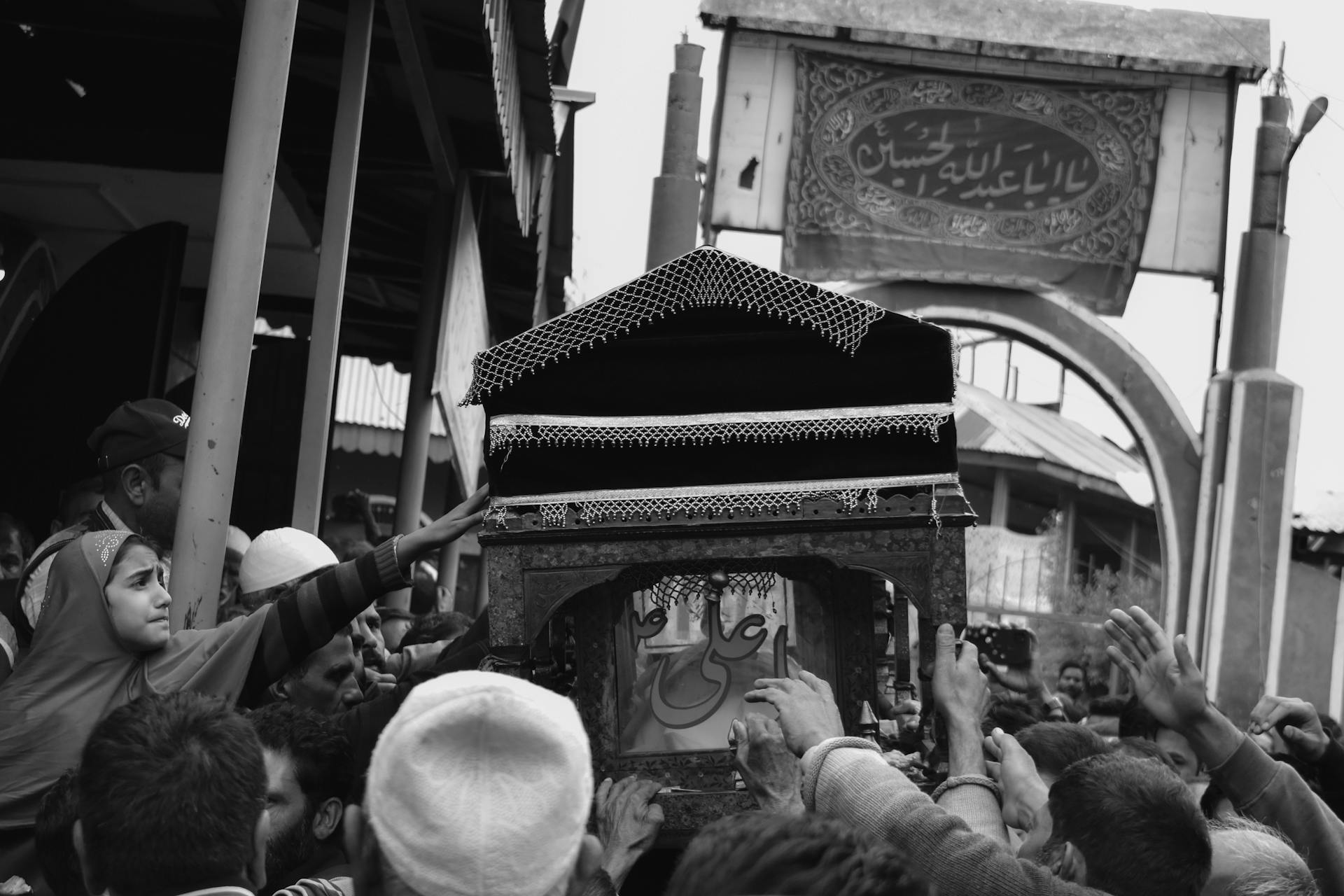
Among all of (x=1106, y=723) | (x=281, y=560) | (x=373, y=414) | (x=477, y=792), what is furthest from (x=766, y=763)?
(x=373, y=414)

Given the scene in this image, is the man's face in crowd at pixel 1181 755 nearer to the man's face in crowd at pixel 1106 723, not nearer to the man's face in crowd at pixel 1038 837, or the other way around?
the man's face in crowd at pixel 1106 723

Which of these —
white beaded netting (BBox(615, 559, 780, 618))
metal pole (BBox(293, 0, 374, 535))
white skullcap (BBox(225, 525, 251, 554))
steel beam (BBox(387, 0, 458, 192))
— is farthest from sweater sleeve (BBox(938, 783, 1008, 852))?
steel beam (BBox(387, 0, 458, 192))

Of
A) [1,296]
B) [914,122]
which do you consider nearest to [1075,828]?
[1,296]

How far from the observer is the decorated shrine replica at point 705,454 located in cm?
318

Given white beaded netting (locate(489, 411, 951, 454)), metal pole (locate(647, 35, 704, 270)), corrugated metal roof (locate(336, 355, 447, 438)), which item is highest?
metal pole (locate(647, 35, 704, 270))

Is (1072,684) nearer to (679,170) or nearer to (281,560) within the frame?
(679,170)

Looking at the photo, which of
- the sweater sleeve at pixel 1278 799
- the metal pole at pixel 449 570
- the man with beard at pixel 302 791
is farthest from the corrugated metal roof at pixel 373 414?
the sweater sleeve at pixel 1278 799

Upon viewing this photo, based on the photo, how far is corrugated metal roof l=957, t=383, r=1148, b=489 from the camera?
2325 centimetres

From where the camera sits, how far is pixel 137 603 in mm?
2824

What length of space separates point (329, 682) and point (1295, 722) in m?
2.55

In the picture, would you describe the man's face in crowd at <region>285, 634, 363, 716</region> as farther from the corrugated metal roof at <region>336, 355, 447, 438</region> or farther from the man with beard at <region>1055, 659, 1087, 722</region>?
the corrugated metal roof at <region>336, 355, 447, 438</region>

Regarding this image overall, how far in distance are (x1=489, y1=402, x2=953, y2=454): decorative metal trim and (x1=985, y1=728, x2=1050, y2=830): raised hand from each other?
0.72 m

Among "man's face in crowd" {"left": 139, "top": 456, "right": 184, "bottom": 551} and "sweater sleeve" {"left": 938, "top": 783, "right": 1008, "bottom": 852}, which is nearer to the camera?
"sweater sleeve" {"left": 938, "top": 783, "right": 1008, "bottom": 852}

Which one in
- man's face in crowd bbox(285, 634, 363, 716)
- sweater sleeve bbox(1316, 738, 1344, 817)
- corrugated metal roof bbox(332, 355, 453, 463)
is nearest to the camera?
man's face in crowd bbox(285, 634, 363, 716)
